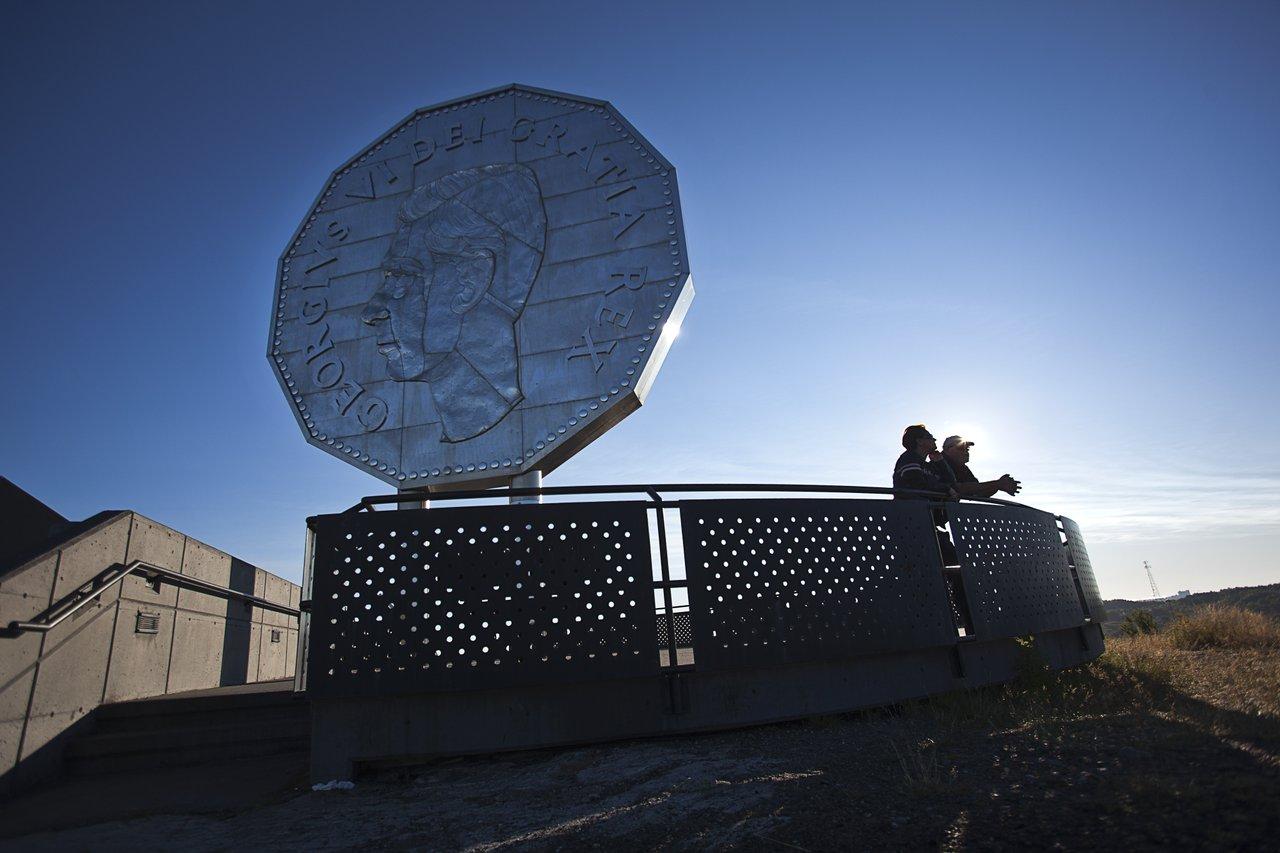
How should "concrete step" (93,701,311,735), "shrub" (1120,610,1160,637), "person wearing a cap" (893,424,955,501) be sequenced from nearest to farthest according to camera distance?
1. "concrete step" (93,701,311,735)
2. "person wearing a cap" (893,424,955,501)
3. "shrub" (1120,610,1160,637)

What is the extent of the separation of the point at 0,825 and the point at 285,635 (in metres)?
7.10

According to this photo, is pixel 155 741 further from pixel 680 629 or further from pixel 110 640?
pixel 680 629

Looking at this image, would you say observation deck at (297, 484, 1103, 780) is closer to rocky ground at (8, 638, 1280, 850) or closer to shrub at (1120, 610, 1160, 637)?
rocky ground at (8, 638, 1280, 850)

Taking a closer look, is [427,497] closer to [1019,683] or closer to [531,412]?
[531,412]

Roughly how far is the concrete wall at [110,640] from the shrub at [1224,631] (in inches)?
500

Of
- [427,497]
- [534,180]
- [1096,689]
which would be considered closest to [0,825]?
[427,497]

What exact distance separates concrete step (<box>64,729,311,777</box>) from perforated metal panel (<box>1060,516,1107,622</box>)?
→ 26.6ft

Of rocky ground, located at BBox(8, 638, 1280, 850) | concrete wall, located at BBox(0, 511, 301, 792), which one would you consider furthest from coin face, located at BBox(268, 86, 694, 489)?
rocky ground, located at BBox(8, 638, 1280, 850)

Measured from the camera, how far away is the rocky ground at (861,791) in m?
2.41

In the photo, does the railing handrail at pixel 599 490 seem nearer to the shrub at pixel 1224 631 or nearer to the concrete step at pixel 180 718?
the concrete step at pixel 180 718

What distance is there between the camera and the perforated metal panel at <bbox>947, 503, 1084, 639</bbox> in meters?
5.79

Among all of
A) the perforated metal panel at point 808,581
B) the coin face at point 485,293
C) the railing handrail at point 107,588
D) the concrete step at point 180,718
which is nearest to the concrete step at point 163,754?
the concrete step at point 180,718

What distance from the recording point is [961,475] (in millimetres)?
7238

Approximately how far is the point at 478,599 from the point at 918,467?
13.6ft
